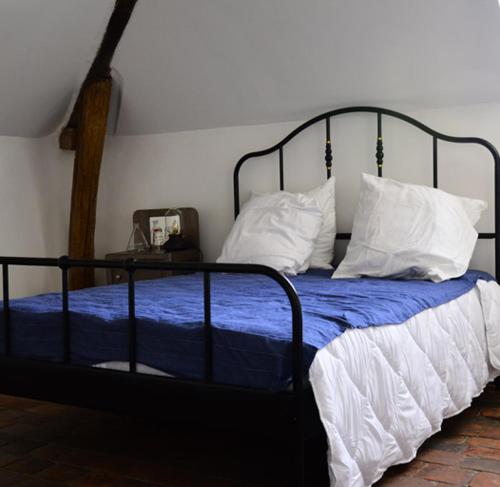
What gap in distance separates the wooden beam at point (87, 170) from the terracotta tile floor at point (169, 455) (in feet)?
4.01

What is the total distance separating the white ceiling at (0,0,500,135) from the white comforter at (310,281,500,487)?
108 centimetres

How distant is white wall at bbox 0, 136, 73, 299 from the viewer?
3980mm

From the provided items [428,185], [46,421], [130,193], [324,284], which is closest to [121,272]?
[130,193]

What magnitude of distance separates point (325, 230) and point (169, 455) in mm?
1422

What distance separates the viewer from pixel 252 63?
12.1 feet

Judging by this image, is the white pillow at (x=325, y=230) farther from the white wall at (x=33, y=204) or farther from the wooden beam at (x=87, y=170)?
the white wall at (x=33, y=204)

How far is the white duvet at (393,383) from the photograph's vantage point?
6.05 feet

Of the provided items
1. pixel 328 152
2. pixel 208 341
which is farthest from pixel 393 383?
pixel 328 152

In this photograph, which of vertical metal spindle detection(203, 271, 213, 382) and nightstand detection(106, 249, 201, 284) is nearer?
vertical metal spindle detection(203, 271, 213, 382)

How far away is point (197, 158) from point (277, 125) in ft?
1.72

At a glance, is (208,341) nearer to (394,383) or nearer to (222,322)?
(222,322)

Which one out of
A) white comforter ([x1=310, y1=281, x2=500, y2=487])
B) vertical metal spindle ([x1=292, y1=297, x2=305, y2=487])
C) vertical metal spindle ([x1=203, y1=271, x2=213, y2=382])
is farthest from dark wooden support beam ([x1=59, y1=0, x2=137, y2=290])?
vertical metal spindle ([x1=292, y1=297, x2=305, y2=487])

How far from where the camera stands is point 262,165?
3.93 m

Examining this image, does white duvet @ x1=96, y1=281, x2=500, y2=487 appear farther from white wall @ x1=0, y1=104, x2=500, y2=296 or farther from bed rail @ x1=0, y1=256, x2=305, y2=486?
white wall @ x1=0, y1=104, x2=500, y2=296
